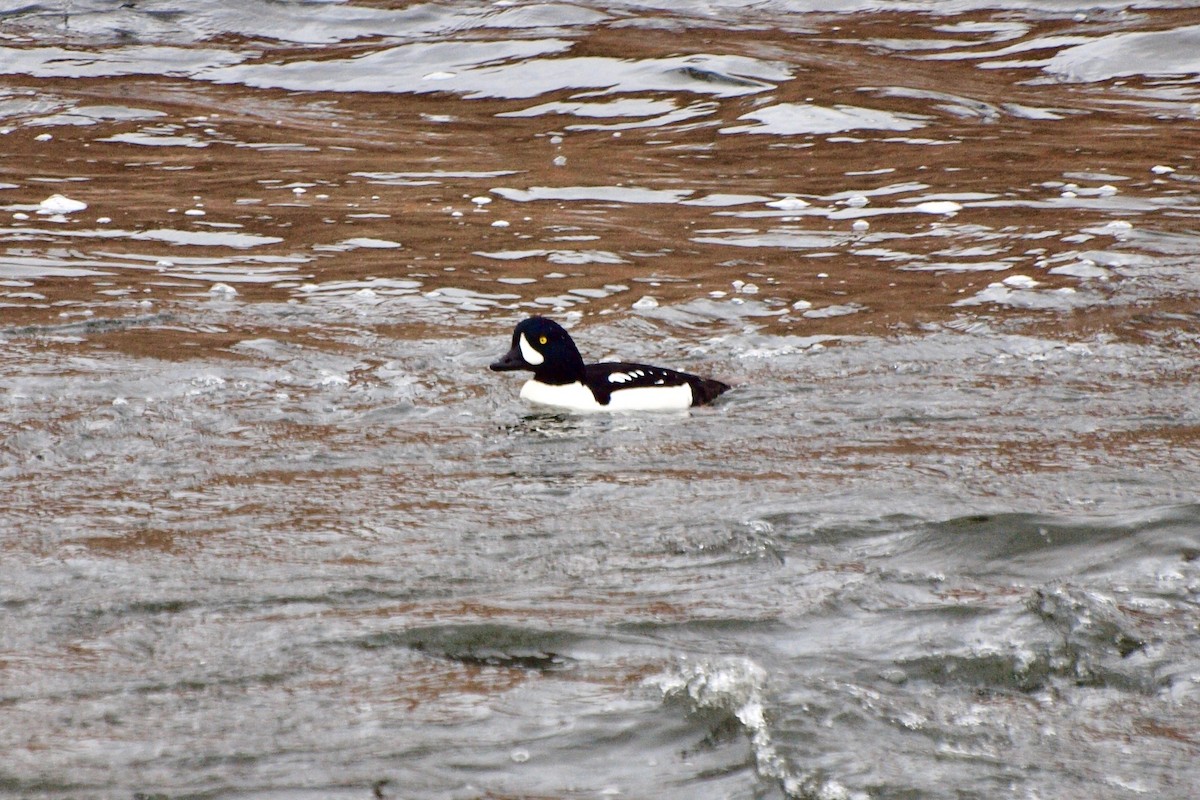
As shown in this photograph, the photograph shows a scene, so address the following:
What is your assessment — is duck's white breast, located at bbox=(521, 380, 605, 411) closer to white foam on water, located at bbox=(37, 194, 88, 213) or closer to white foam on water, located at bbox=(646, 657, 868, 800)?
white foam on water, located at bbox=(646, 657, 868, 800)

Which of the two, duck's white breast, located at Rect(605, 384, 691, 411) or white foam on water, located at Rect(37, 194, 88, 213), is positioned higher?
white foam on water, located at Rect(37, 194, 88, 213)

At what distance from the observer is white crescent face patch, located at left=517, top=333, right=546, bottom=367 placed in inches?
295

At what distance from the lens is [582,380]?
756 centimetres

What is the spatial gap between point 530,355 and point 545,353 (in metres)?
0.08

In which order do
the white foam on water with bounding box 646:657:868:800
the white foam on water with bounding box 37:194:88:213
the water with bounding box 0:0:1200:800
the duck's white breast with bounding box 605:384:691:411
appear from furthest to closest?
the white foam on water with bounding box 37:194:88:213 → the duck's white breast with bounding box 605:384:691:411 → the water with bounding box 0:0:1200:800 → the white foam on water with bounding box 646:657:868:800

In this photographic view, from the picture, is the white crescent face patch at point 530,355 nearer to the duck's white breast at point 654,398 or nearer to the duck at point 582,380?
the duck at point 582,380

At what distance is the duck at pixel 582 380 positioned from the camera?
734 cm

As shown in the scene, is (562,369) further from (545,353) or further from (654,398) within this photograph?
(654,398)

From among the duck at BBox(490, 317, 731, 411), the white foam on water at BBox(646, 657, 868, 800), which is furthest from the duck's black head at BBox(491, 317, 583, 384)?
the white foam on water at BBox(646, 657, 868, 800)

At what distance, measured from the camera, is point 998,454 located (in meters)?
6.38

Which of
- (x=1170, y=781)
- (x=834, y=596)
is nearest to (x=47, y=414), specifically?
(x=834, y=596)

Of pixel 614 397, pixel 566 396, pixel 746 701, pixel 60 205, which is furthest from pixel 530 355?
pixel 60 205

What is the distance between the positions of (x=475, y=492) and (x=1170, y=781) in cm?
300

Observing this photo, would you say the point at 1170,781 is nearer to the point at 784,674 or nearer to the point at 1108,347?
the point at 784,674
